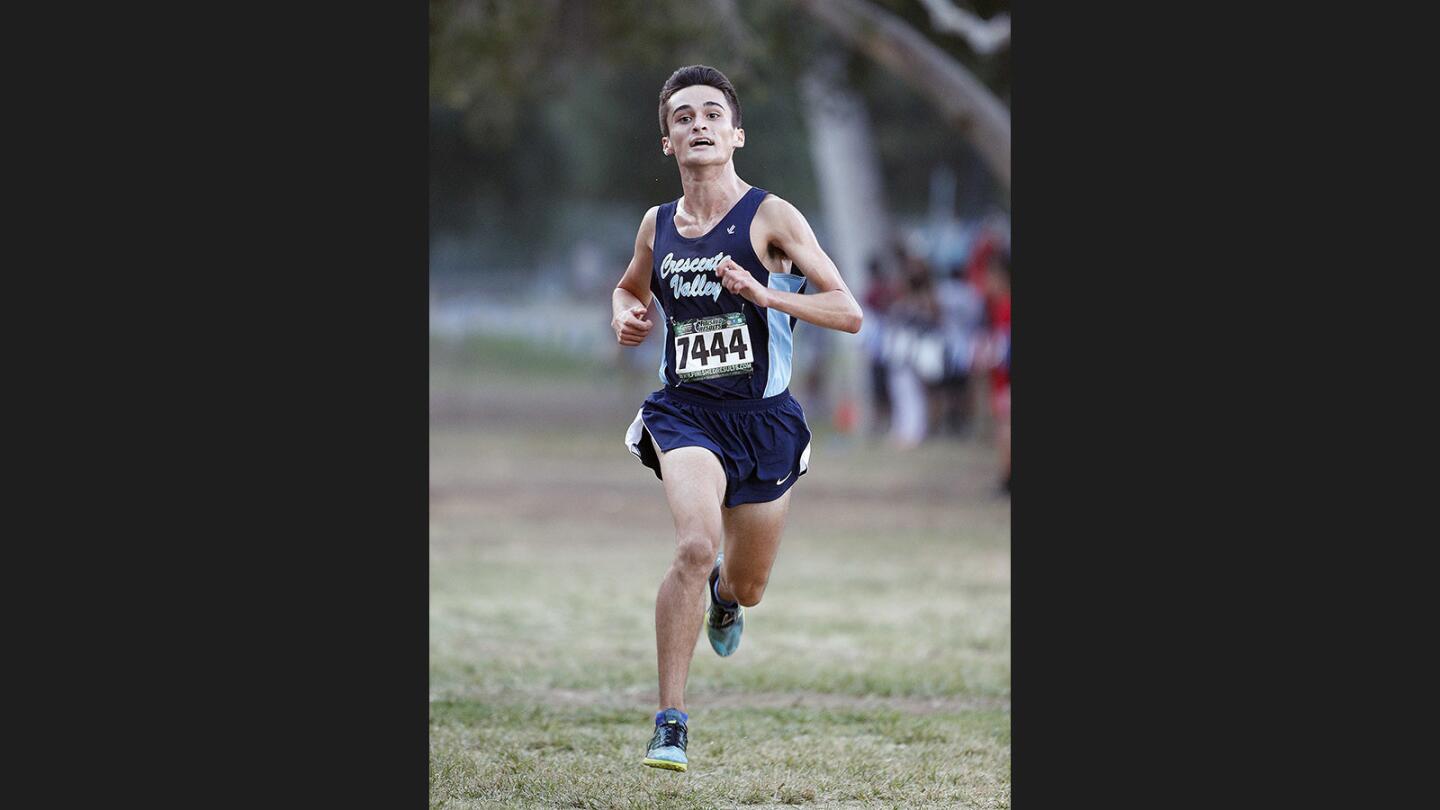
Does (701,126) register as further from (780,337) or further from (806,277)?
(780,337)

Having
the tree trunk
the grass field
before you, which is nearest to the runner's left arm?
the grass field

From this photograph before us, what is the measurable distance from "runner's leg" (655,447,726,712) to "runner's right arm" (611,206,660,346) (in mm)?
500

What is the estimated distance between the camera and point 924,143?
4059cm

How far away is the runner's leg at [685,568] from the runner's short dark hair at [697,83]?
1.27 m

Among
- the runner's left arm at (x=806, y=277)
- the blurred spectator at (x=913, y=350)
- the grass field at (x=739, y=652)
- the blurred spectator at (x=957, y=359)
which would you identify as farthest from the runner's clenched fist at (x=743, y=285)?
the blurred spectator at (x=957, y=359)

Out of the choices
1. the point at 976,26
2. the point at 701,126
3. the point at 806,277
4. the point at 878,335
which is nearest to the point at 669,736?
the point at 806,277

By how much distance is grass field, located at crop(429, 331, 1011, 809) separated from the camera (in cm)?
655

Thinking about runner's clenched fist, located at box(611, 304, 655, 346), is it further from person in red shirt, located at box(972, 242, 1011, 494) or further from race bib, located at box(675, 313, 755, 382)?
person in red shirt, located at box(972, 242, 1011, 494)

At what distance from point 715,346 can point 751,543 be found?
2.60 feet

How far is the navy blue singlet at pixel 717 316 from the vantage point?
6.24 meters

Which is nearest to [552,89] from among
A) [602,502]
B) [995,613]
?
[602,502]

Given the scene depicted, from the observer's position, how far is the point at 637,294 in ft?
21.9

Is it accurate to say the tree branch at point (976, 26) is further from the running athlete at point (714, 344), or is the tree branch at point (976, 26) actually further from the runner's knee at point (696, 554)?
the runner's knee at point (696, 554)

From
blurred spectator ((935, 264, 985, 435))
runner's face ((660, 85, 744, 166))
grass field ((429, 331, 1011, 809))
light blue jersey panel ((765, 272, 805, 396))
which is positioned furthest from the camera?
blurred spectator ((935, 264, 985, 435))
